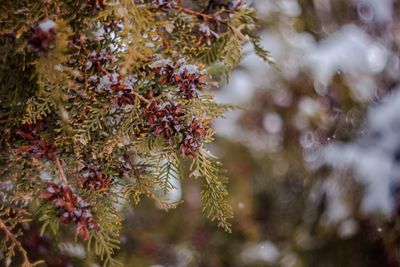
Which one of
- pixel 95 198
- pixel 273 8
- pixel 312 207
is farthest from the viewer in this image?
pixel 312 207

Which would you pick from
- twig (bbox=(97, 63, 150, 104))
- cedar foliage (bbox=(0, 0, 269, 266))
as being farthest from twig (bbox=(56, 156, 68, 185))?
twig (bbox=(97, 63, 150, 104))

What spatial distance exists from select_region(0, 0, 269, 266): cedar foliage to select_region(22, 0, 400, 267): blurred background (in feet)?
4.18

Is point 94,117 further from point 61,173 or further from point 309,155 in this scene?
point 309,155

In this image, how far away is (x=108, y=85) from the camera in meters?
0.85

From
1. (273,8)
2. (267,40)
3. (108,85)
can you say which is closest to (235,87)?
(267,40)

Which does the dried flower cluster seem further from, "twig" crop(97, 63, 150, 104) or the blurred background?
the blurred background

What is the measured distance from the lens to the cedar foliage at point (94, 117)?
0.78 m

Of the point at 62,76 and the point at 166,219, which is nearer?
the point at 62,76

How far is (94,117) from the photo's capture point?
0.87 meters

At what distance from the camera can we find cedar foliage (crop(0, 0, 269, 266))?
2.57ft

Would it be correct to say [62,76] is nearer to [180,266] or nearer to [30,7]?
[30,7]

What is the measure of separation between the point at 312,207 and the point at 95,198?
2.11 m

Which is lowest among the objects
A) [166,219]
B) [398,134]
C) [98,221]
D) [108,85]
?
[166,219]

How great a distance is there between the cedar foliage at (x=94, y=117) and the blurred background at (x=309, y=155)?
1275 millimetres
